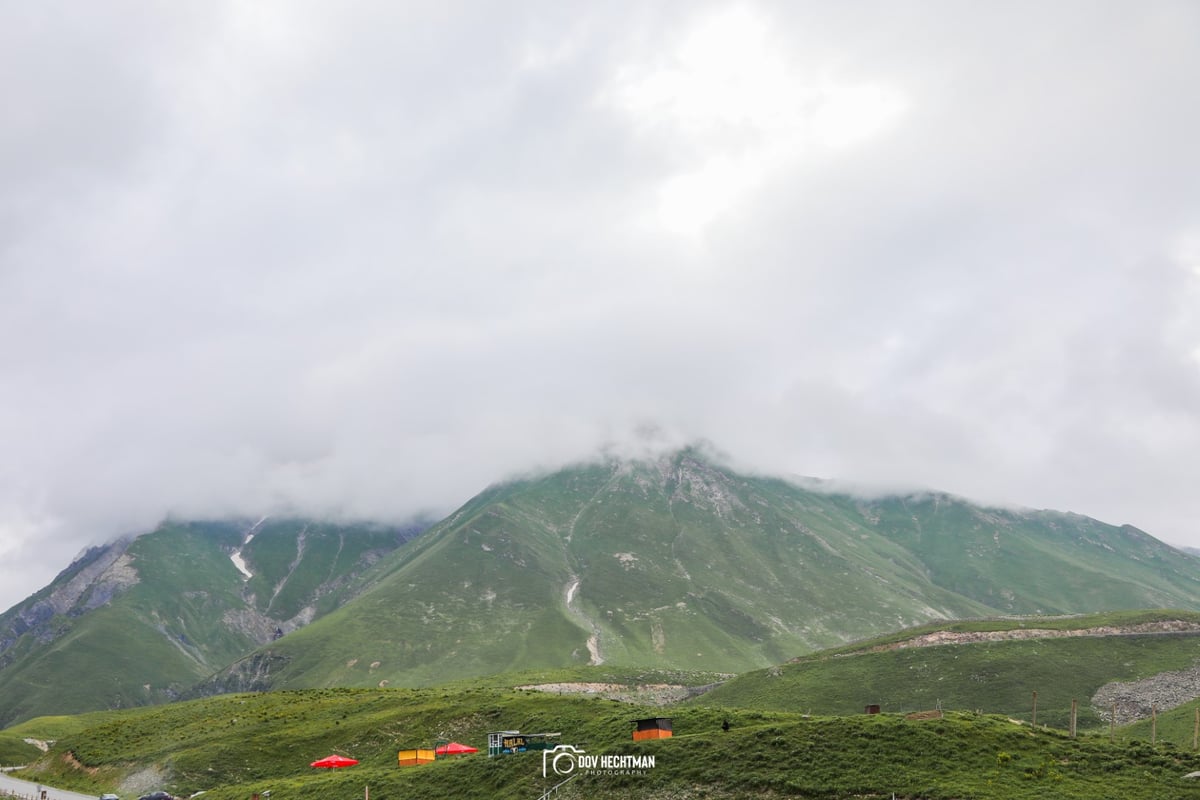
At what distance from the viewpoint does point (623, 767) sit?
221 ft

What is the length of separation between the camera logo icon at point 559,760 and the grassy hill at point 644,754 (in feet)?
2.52

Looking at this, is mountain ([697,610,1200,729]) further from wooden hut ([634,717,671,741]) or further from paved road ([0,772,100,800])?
paved road ([0,772,100,800])

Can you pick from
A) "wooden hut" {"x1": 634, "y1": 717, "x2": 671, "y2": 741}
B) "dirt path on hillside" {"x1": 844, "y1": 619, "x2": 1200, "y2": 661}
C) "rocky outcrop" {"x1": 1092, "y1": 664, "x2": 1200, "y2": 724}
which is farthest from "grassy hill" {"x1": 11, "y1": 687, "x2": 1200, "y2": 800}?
"dirt path on hillside" {"x1": 844, "y1": 619, "x2": 1200, "y2": 661}

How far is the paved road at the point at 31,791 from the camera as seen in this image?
89.9 meters

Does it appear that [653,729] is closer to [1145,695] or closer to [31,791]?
[31,791]

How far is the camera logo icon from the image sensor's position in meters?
69.6

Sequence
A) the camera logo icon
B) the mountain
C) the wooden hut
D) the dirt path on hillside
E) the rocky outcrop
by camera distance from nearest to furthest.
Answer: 1. the camera logo icon
2. the wooden hut
3. the rocky outcrop
4. the mountain
5. the dirt path on hillside

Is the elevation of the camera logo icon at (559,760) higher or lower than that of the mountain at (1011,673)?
higher

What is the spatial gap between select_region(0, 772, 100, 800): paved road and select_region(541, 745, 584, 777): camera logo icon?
179 feet

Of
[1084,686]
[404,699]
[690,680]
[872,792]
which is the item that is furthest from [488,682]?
[872,792]

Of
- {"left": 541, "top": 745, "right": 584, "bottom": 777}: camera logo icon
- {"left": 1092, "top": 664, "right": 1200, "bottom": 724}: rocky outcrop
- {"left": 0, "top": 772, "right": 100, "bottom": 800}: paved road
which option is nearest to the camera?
{"left": 541, "top": 745, "right": 584, "bottom": 777}: camera logo icon

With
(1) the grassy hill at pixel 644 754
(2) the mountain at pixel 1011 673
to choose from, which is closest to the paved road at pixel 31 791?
(1) the grassy hill at pixel 644 754

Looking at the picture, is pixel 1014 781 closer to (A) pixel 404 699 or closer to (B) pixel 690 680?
(A) pixel 404 699

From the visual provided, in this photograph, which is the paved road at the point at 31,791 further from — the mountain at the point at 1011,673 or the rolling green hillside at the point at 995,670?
the rolling green hillside at the point at 995,670
